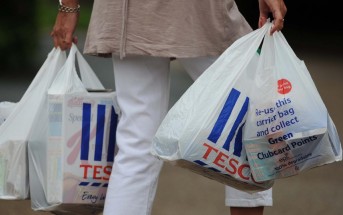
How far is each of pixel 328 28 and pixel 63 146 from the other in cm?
1339

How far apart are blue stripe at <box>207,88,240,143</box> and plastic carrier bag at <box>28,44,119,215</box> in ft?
1.89

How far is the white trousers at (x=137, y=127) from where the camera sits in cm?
362

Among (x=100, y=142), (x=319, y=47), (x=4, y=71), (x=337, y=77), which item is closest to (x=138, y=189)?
(x=100, y=142)

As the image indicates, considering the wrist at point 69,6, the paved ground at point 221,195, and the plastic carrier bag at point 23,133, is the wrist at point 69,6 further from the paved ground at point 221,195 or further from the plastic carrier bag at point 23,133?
the paved ground at point 221,195

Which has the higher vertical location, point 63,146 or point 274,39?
point 274,39

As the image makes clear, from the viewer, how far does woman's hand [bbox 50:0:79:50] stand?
12.7ft

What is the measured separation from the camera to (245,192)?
3.69 meters

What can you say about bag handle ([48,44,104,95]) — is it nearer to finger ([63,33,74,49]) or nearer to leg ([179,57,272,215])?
finger ([63,33,74,49])

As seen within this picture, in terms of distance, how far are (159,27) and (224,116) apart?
1.30 feet

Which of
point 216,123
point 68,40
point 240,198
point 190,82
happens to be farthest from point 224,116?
point 190,82

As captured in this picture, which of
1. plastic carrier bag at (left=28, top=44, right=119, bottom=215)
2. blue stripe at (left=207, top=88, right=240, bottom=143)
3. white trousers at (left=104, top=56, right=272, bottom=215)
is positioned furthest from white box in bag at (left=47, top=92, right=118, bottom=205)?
blue stripe at (left=207, top=88, right=240, bottom=143)

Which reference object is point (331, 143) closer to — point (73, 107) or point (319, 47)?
point (73, 107)

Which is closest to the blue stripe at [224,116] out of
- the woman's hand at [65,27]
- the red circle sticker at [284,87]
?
the red circle sticker at [284,87]

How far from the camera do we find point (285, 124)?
339 centimetres
